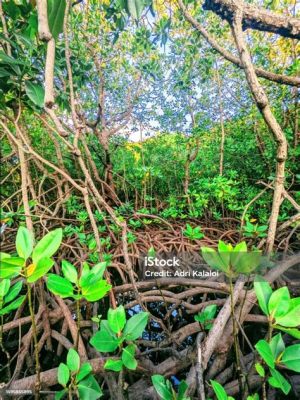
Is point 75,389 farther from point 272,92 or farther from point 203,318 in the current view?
point 272,92

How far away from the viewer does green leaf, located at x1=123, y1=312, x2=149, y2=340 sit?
0.44 metres

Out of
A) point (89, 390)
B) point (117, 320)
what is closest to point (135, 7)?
point (117, 320)

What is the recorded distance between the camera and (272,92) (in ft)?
8.71

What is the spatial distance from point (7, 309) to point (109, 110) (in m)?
5.86

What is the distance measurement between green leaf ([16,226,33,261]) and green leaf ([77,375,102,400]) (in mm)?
244

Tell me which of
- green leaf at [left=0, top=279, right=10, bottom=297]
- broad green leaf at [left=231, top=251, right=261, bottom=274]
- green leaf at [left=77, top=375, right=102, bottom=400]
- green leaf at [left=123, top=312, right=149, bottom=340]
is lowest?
green leaf at [left=77, top=375, right=102, bottom=400]

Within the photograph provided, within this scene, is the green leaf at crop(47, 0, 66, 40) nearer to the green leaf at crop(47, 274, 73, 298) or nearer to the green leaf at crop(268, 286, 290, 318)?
the green leaf at crop(47, 274, 73, 298)

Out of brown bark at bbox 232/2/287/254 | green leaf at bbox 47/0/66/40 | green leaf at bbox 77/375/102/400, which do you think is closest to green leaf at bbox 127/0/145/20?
green leaf at bbox 47/0/66/40

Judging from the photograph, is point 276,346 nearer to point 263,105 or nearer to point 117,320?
point 117,320

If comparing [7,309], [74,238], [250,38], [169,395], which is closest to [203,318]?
[169,395]

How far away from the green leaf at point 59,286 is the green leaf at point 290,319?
1.14 ft

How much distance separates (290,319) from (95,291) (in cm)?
33

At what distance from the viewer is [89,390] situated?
1.32 ft
